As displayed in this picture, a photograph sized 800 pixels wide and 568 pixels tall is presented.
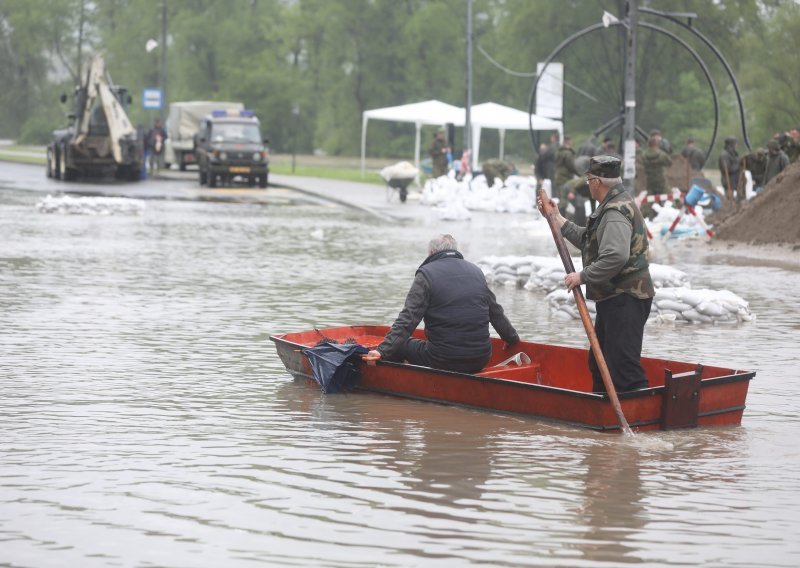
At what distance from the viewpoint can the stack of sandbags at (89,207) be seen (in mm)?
32562

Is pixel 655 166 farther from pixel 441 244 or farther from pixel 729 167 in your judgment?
pixel 441 244

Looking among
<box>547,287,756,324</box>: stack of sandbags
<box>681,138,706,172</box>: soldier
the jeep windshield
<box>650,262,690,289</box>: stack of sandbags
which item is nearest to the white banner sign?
<box>681,138,706,172</box>: soldier

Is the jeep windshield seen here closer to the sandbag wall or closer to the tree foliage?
the tree foliage

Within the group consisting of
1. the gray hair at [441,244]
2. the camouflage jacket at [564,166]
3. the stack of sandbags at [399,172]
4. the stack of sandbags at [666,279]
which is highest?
the camouflage jacket at [564,166]

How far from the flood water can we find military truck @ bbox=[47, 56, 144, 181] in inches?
1188

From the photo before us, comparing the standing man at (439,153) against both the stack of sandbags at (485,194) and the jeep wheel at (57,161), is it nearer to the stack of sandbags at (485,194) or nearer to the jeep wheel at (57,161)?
the stack of sandbags at (485,194)

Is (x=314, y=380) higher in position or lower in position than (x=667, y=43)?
lower

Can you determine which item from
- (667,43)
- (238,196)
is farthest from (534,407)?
(667,43)

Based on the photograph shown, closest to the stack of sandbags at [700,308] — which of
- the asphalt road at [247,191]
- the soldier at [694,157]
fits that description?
the asphalt road at [247,191]

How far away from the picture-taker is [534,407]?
9.89 meters

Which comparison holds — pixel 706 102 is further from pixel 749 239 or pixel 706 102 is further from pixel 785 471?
pixel 785 471

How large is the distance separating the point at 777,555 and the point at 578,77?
217 feet

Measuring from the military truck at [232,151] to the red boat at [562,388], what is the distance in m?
33.6

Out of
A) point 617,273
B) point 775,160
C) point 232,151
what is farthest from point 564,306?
point 232,151
